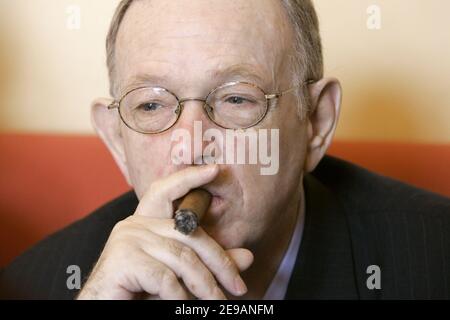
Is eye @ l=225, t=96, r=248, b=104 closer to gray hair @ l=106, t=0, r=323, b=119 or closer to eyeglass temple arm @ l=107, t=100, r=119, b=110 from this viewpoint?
gray hair @ l=106, t=0, r=323, b=119

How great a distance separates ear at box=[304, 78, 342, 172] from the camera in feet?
4.38

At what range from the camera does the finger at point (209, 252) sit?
39.4 inches

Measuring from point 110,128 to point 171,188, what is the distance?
40cm

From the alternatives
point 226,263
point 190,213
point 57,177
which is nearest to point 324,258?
point 226,263

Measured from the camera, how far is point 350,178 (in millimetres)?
1550

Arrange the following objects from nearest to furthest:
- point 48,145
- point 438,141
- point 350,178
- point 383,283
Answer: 1. point 383,283
2. point 350,178
3. point 438,141
4. point 48,145

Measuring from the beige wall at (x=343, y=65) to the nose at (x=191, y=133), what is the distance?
2.08ft

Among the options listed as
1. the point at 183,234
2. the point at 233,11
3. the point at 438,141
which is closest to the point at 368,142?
the point at 438,141

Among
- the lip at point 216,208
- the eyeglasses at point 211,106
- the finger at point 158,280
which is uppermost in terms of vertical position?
the eyeglasses at point 211,106

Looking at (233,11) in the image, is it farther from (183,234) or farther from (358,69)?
(358,69)

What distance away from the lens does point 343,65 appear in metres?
1.69

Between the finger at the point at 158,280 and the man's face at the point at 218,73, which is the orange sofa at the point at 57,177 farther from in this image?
the finger at the point at 158,280

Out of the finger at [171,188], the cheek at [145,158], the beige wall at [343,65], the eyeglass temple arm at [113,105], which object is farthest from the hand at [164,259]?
the beige wall at [343,65]

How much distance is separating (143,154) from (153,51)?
20 centimetres
